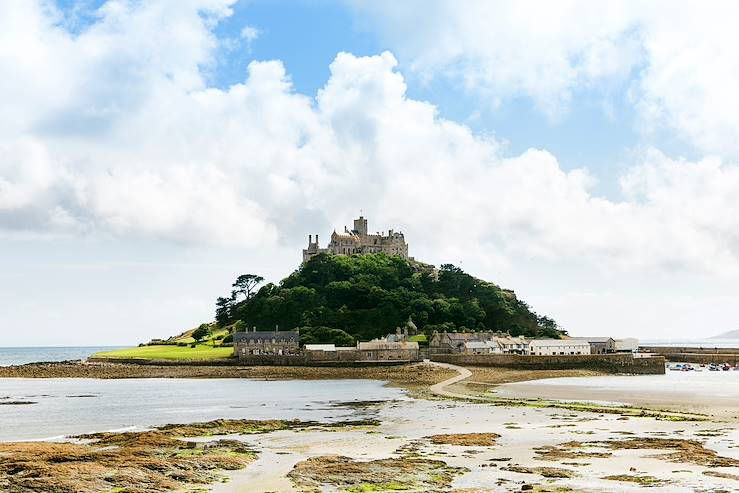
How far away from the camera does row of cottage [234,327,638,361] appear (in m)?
80.7

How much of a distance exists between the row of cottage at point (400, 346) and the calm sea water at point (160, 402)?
17.6 metres

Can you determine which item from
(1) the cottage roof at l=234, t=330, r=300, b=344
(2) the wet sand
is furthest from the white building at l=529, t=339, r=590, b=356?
(2) the wet sand

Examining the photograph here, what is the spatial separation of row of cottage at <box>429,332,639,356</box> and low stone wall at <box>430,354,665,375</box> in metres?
7.26

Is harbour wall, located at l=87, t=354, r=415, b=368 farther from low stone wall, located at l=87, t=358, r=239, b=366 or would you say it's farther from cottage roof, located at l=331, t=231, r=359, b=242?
cottage roof, located at l=331, t=231, r=359, b=242

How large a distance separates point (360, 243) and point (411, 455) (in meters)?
118

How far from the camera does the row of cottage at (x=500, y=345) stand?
82.1 m

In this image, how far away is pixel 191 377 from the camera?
70.3 m

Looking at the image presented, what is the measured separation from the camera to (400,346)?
81625mm

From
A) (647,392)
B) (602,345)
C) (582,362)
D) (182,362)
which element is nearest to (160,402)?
(647,392)

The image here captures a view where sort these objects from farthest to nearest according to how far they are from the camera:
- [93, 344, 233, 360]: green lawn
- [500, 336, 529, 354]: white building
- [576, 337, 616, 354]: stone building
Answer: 1. [576, 337, 616, 354]: stone building
2. [93, 344, 233, 360]: green lawn
3. [500, 336, 529, 354]: white building

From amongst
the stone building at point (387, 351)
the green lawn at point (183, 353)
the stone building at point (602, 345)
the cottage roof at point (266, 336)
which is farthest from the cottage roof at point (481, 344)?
the green lawn at point (183, 353)

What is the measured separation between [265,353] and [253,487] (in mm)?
68969

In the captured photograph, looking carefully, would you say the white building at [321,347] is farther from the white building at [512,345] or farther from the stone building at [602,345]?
the stone building at [602,345]

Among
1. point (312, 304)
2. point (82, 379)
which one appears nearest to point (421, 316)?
point (312, 304)
